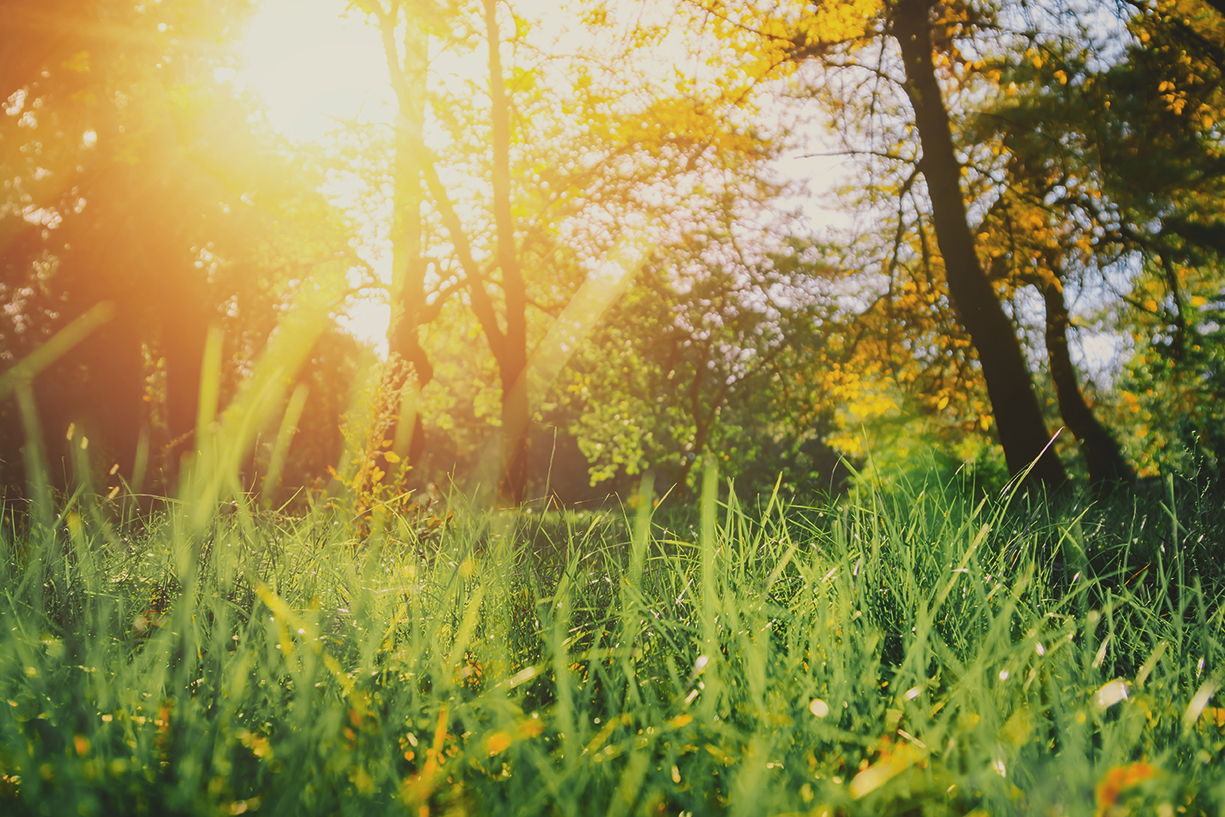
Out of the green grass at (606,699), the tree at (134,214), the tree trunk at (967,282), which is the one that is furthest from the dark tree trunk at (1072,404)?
the tree at (134,214)

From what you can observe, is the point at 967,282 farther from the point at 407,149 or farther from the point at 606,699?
the point at 407,149

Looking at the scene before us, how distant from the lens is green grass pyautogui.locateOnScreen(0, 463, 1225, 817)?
4.29ft

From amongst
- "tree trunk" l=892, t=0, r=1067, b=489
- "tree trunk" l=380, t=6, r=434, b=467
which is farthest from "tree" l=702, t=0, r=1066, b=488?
"tree trunk" l=380, t=6, r=434, b=467

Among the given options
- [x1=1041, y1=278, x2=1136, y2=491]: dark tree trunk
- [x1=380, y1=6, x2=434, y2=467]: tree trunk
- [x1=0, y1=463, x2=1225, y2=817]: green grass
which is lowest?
[x1=0, y1=463, x2=1225, y2=817]: green grass

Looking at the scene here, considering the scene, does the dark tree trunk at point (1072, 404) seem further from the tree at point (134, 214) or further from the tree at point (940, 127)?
the tree at point (134, 214)

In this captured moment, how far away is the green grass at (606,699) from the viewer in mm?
1307

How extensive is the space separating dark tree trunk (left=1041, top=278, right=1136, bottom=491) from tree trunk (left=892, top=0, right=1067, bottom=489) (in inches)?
91.8

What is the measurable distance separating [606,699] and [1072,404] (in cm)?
A: 999

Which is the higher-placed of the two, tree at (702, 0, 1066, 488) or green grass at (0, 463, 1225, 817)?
tree at (702, 0, 1066, 488)

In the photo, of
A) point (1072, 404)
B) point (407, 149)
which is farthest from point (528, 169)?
point (1072, 404)

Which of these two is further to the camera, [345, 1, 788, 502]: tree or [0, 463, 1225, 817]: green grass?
[345, 1, 788, 502]: tree

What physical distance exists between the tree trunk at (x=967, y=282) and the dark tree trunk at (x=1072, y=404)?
233cm

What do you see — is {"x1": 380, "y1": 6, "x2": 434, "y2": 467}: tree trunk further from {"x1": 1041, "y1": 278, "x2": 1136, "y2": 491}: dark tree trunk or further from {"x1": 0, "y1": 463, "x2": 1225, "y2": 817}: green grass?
{"x1": 1041, "y1": 278, "x2": 1136, "y2": 491}: dark tree trunk

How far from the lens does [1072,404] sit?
31.9 feet
